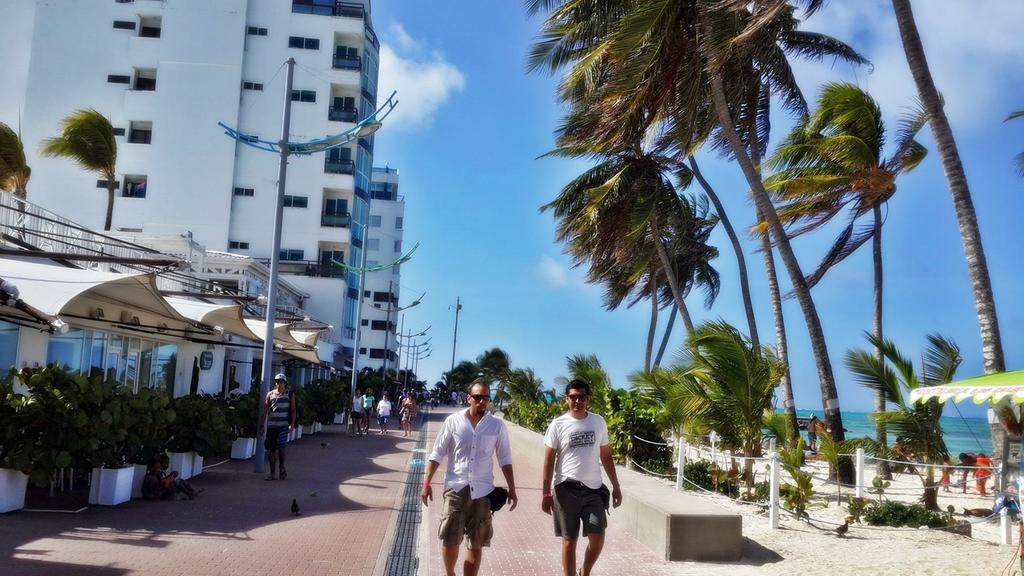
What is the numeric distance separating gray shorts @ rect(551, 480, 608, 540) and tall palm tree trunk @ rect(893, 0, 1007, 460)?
23.2ft

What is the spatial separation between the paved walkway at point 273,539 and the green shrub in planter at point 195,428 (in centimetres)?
62

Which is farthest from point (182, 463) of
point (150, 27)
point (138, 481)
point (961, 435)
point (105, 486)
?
point (961, 435)

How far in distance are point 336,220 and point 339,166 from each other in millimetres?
3200

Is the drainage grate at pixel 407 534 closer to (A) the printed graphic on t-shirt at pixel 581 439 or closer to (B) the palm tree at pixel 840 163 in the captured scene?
(A) the printed graphic on t-shirt at pixel 581 439

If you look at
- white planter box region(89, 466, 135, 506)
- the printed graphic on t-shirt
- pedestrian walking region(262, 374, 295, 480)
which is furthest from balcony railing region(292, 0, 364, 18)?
the printed graphic on t-shirt

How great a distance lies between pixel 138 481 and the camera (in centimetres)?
1124

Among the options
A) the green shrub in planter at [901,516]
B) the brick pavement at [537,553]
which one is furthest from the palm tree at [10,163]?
the green shrub in planter at [901,516]

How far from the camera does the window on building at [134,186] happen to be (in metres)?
47.8

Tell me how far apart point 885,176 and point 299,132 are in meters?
37.4

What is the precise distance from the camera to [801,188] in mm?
18094

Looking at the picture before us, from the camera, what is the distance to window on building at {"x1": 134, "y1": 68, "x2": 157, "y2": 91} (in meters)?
48.6

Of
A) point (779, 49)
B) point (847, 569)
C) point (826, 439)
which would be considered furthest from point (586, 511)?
point (779, 49)

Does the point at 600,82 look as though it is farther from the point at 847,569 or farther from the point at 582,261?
the point at 847,569

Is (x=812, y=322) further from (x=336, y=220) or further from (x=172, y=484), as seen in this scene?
(x=336, y=220)
